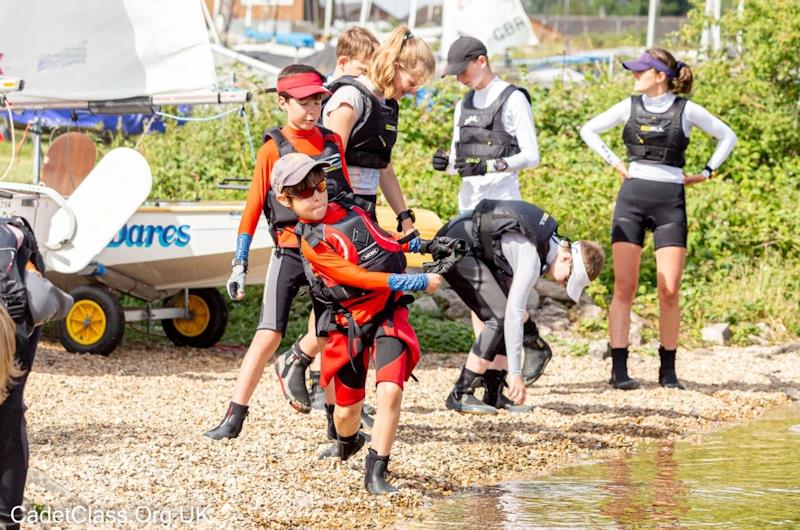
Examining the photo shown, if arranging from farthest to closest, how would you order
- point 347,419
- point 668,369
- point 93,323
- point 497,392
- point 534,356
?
point 93,323 → point 668,369 → point 534,356 → point 497,392 → point 347,419

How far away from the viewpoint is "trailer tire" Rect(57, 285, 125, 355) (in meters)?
9.59

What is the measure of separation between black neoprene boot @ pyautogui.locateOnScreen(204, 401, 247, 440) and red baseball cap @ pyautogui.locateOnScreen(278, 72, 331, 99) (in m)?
1.51

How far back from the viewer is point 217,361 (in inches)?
388

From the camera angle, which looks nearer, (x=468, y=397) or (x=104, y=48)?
(x=468, y=397)

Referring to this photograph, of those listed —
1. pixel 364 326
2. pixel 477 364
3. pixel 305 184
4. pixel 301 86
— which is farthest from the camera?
pixel 477 364

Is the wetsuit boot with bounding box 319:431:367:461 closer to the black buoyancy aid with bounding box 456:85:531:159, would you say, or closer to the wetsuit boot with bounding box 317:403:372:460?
the wetsuit boot with bounding box 317:403:372:460

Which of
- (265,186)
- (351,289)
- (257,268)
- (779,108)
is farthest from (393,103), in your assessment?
(779,108)

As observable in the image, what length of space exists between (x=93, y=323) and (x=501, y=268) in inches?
143

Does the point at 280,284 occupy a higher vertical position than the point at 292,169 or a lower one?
lower

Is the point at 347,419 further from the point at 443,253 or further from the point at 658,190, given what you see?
the point at 658,190

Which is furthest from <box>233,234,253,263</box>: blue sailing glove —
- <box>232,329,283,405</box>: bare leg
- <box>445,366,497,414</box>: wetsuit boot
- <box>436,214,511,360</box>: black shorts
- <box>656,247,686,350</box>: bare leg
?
<box>656,247,686,350</box>: bare leg

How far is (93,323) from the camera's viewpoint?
31.6 feet

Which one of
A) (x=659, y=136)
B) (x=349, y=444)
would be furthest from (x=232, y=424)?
(x=659, y=136)

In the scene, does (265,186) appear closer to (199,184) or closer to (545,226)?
(545,226)
